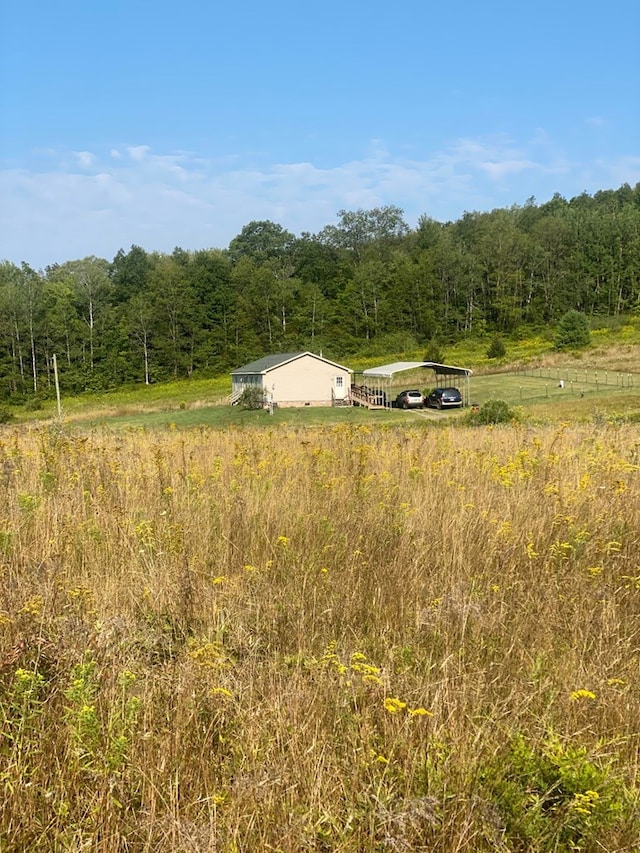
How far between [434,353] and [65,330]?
4581 cm

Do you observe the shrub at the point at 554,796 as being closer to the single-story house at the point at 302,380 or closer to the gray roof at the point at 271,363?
the single-story house at the point at 302,380

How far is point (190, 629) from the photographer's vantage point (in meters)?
3.13

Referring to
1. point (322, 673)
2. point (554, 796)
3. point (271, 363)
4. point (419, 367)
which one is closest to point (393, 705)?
point (322, 673)

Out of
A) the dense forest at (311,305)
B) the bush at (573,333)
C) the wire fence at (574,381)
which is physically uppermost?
the dense forest at (311,305)

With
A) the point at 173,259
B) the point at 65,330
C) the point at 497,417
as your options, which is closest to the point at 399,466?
the point at 497,417

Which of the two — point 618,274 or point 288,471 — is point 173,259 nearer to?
point 618,274

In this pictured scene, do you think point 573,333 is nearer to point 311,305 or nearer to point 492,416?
point 311,305

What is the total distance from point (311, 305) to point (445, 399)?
49.8 meters

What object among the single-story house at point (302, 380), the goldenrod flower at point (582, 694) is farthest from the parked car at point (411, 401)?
the goldenrod flower at point (582, 694)

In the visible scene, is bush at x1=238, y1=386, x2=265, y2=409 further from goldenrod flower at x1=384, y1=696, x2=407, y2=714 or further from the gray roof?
goldenrod flower at x1=384, y1=696, x2=407, y2=714

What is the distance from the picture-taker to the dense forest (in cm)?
7894

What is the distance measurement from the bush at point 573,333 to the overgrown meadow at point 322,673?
58615 millimetres

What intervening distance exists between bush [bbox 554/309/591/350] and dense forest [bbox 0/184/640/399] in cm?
1955

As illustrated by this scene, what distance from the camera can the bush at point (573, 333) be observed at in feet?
194
